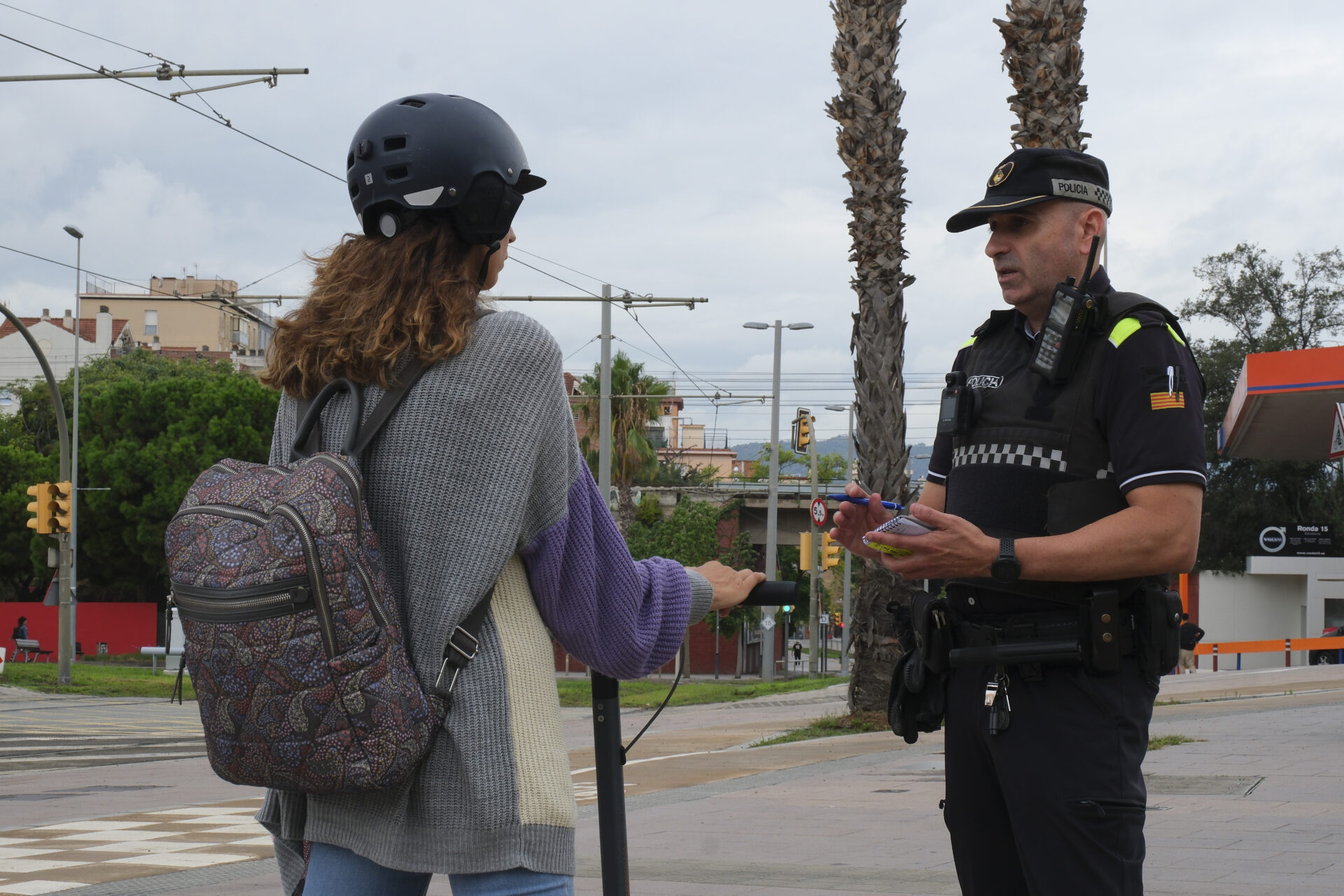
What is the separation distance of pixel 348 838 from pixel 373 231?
0.94 m

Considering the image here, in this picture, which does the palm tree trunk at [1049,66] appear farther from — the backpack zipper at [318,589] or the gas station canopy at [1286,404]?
the gas station canopy at [1286,404]

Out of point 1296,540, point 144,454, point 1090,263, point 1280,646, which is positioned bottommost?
point 1280,646

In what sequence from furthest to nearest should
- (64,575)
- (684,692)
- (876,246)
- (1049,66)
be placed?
(684,692)
(64,575)
(876,246)
(1049,66)

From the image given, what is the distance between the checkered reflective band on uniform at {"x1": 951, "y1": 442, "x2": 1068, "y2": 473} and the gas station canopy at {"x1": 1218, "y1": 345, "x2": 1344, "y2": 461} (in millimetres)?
20234

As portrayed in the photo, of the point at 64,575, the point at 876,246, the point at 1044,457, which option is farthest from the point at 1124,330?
the point at 64,575

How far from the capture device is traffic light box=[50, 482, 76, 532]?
76.0 feet

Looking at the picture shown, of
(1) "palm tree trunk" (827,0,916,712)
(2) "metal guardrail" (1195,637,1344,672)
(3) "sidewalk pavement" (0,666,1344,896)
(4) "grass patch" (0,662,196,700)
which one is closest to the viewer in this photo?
(3) "sidewalk pavement" (0,666,1344,896)

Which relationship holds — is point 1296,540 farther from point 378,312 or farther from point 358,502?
point 358,502

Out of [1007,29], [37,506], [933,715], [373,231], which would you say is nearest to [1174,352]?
[933,715]

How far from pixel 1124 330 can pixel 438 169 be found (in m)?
1.27

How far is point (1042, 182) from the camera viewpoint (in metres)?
2.75

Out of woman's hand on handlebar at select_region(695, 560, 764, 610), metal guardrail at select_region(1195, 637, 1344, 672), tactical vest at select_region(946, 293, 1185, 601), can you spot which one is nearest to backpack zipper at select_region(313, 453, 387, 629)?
woman's hand on handlebar at select_region(695, 560, 764, 610)

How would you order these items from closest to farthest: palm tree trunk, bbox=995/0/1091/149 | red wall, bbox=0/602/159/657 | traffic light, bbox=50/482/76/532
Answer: palm tree trunk, bbox=995/0/1091/149
traffic light, bbox=50/482/76/532
red wall, bbox=0/602/159/657

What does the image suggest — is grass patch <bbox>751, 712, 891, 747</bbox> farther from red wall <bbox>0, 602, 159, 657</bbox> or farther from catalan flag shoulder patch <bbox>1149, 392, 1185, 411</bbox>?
red wall <bbox>0, 602, 159, 657</bbox>
